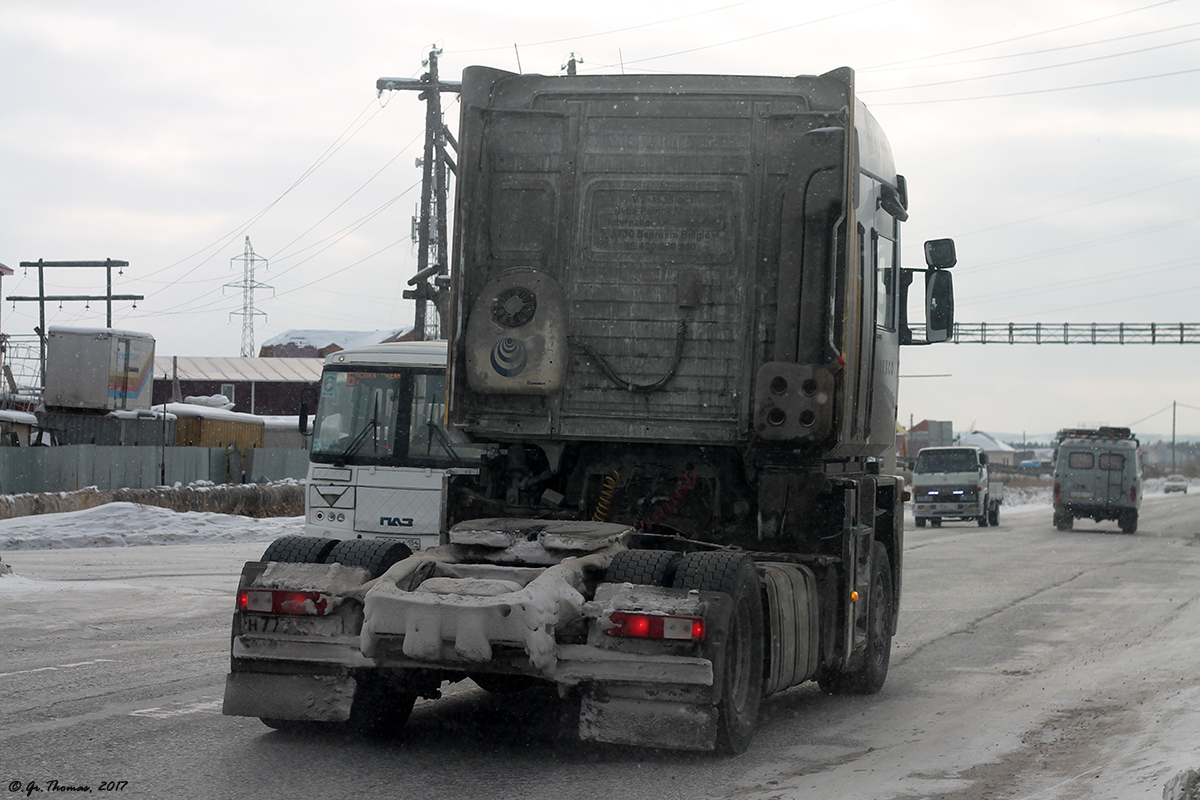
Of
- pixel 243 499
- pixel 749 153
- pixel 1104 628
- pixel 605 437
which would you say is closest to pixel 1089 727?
pixel 605 437

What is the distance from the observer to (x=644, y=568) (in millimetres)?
6230

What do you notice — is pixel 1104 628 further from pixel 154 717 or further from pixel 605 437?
pixel 154 717

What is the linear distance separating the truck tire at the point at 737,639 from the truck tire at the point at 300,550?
5.81 feet

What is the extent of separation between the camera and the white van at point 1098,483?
124 feet

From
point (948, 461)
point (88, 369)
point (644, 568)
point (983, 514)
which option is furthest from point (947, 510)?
point (644, 568)

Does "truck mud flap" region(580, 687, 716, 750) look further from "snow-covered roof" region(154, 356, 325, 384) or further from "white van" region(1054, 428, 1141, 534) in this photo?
"snow-covered roof" region(154, 356, 325, 384)

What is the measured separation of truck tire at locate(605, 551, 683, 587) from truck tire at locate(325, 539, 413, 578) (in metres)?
1.14

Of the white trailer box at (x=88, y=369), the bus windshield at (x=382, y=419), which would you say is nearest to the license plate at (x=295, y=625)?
the bus windshield at (x=382, y=419)

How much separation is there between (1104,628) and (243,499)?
21.0m

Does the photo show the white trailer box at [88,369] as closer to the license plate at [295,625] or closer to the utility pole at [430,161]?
the utility pole at [430,161]

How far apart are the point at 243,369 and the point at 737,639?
257 feet

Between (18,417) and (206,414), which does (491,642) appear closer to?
(18,417)

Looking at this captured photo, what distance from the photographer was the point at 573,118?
313 inches

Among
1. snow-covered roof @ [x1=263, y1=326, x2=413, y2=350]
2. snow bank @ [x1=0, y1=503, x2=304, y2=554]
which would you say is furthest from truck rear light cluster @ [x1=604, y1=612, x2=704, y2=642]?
snow-covered roof @ [x1=263, y1=326, x2=413, y2=350]
